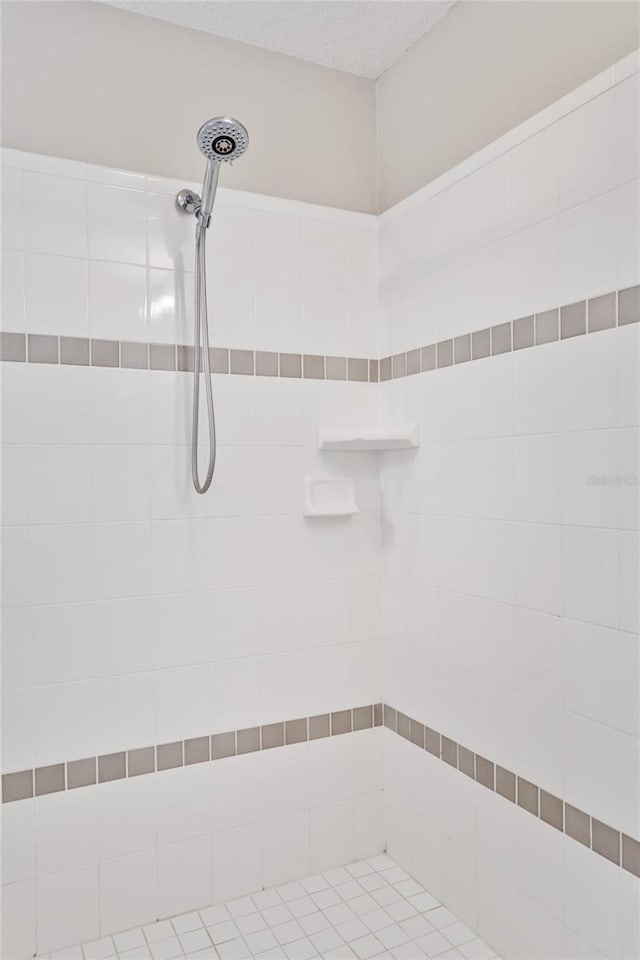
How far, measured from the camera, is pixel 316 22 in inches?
79.0

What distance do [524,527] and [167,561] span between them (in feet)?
3.17

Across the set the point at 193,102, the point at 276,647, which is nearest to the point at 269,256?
the point at 193,102

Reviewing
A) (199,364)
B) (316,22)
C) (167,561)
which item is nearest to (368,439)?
(199,364)

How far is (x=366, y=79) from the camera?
229cm

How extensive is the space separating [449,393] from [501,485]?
33cm

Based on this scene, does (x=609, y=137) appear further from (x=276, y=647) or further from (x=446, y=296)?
(x=276, y=647)

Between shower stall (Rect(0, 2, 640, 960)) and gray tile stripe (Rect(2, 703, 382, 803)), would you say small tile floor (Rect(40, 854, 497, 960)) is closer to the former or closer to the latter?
shower stall (Rect(0, 2, 640, 960))

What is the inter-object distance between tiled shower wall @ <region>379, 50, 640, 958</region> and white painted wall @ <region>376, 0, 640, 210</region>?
0.24ft

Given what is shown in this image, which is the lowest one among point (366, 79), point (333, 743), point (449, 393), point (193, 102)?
point (333, 743)

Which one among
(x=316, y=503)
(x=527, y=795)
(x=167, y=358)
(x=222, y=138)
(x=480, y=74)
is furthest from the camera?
(x=316, y=503)

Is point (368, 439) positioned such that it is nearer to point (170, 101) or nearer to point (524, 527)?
point (524, 527)

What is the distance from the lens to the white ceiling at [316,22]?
1934 millimetres

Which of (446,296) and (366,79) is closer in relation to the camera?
(446,296)

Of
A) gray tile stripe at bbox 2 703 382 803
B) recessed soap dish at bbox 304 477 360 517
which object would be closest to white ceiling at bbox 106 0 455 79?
recessed soap dish at bbox 304 477 360 517
